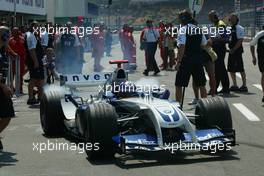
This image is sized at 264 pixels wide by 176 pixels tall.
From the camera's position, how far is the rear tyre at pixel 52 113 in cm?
862

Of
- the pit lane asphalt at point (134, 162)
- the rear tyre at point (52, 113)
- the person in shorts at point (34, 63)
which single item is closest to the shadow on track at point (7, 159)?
the pit lane asphalt at point (134, 162)

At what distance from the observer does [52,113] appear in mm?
8617

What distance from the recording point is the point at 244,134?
8.66 m

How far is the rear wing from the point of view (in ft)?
29.6

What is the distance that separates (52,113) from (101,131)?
200cm

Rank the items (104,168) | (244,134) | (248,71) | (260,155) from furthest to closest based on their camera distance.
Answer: (248,71) < (244,134) < (260,155) < (104,168)

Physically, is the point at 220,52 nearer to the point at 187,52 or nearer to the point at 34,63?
the point at 187,52

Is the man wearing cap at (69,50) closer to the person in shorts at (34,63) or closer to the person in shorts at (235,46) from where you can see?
the person in shorts at (34,63)

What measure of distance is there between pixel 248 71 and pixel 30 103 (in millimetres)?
9964

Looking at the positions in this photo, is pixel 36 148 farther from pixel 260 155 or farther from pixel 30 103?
pixel 30 103

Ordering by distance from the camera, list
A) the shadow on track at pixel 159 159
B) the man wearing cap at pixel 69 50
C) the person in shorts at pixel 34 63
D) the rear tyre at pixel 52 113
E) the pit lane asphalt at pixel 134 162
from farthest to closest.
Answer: the man wearing cap at pixel 69 50
the person in shorts at pixel 34 63
the rear tyre at pixel 52 113
the shadow on track at pixel 159 159
the pit lane asphalt at pixel 134 162

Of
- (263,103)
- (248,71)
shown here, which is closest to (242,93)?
(263,103)

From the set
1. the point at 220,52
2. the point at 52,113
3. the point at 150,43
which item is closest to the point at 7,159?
the point at 52,113

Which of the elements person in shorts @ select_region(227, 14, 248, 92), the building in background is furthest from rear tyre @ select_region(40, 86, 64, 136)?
the building in background
